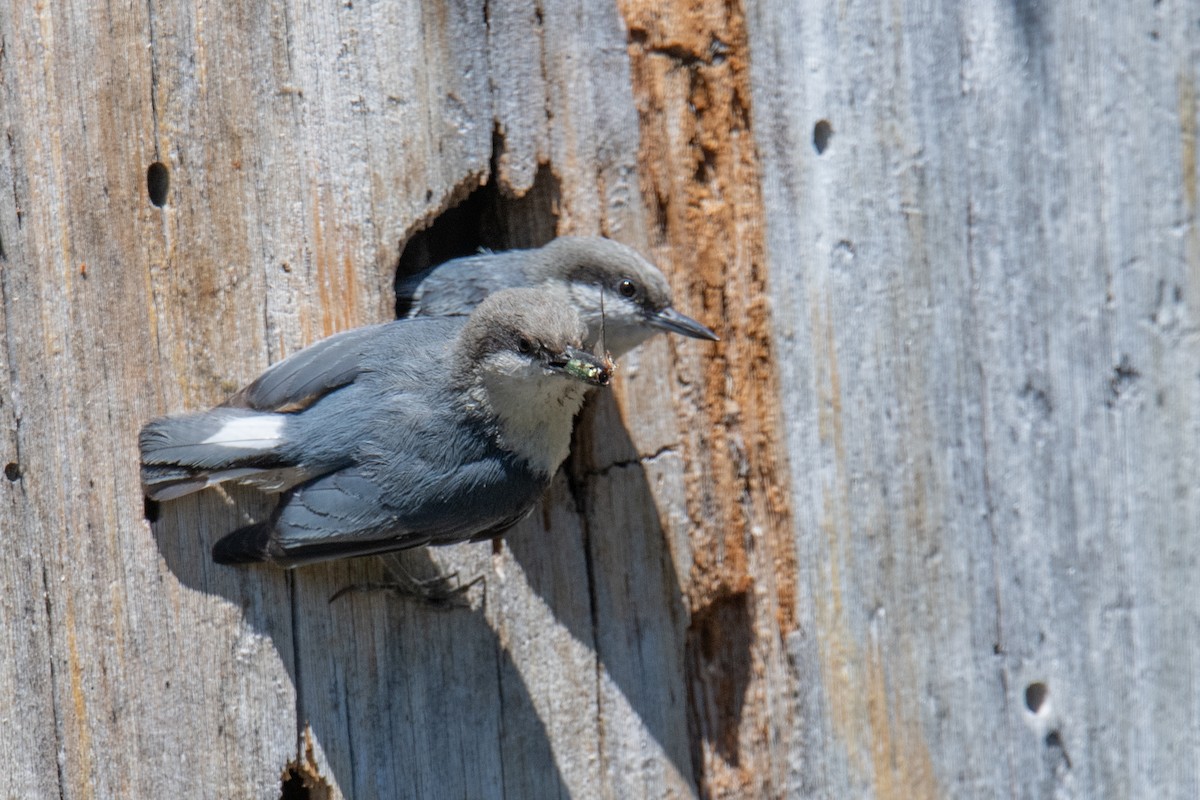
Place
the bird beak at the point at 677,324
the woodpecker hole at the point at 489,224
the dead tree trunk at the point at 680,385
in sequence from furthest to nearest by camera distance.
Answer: the woodpecker hole at the point at 489,224 → the bird beak at the point at 677,324 → the dead tree trunk at the point at 680,385

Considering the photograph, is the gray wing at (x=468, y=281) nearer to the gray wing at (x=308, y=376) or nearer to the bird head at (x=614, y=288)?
the bird head at (x=614, y=288)

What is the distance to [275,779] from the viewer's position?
253 cm

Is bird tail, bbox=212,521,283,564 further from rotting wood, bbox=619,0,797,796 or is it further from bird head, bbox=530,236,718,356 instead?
rotting wood, bbox=619,0,797,796

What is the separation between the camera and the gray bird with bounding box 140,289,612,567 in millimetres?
2418

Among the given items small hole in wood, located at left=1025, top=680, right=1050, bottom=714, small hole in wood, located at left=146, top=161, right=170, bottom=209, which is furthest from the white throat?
small hole in wood, located at left=1025, top=680, right=1050, bottom=714

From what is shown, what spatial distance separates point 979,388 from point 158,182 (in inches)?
65.4

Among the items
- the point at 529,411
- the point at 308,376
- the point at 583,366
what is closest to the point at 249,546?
the point at 308,376

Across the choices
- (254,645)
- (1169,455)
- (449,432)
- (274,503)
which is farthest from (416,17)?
(1169,455)

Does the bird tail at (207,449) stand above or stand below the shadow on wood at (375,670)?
above

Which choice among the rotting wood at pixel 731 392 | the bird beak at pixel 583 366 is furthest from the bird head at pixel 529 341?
the rotting wood at pixel 731 392

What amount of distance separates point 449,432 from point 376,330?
234mm

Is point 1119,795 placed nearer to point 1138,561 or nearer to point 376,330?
point 1138,561

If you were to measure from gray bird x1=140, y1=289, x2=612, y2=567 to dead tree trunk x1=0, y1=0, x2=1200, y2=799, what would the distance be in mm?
121

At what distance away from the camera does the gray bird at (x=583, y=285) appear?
2.72m
